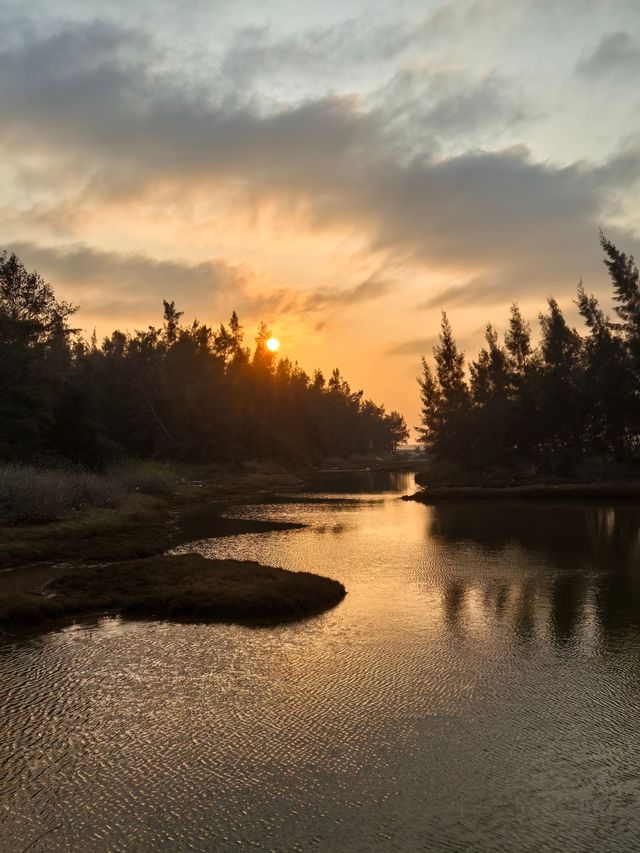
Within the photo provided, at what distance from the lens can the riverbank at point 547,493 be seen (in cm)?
5288

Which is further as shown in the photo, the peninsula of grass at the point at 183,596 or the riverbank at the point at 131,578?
the riverbank at the point at 131,578

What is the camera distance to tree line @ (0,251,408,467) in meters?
46.0

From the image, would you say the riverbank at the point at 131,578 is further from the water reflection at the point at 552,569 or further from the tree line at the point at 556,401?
the tree line at the point at 556,401

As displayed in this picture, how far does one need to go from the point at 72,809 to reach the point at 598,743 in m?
6.66

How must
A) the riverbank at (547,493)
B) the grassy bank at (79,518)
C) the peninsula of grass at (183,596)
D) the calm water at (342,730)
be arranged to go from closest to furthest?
the calm water at (342,730) < the peninsula of grass at (183,596) < the grassy bank at (79,518) < the riverbank at (547,493)

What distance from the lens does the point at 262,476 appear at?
82562 millimetres

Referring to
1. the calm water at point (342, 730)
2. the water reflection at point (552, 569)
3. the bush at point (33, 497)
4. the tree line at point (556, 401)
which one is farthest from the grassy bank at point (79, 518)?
the tree line at point (556, 401)

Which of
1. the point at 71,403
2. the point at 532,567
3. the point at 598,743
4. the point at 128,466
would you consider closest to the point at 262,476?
the point at 128,466

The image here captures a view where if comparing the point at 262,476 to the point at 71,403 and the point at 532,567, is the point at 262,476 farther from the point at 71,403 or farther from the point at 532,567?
the point at 532,567

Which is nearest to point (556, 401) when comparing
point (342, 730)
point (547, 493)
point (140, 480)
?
point (547, 493)

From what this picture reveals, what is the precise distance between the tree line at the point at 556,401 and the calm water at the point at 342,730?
49.9 meters

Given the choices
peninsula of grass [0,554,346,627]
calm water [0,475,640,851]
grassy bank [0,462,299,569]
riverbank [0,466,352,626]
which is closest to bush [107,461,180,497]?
grassy bank [0,462,299,569]

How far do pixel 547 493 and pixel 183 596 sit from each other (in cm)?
4340

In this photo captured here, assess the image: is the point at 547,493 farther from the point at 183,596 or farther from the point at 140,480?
the point at 183,596
